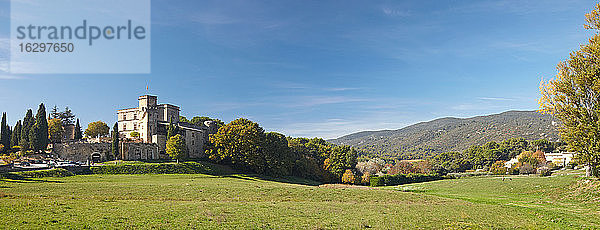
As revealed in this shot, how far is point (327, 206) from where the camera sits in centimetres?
2775

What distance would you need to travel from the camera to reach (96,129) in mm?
102250

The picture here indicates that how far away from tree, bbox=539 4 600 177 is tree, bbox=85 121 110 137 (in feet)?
341

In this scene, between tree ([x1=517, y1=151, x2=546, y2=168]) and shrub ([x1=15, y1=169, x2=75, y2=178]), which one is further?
tree ([x1=517, y1=151, x2=546, y2=168])

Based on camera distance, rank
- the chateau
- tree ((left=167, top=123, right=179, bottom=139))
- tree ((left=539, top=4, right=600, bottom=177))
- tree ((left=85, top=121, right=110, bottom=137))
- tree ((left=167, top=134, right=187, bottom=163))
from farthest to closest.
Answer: tree ((left=85, top=121, right=110, bottom=137)) < tree ((left=167, top=123, right=179, bottom=139)) < the chateau < tree ((left=167, top=134, right=187, bottom=163)) < tree ((left=539, top=4, right=600, bottom=177))

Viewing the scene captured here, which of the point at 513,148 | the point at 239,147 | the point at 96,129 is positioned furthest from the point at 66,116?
the point at 513,148

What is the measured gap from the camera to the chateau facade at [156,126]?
8438 centimetres

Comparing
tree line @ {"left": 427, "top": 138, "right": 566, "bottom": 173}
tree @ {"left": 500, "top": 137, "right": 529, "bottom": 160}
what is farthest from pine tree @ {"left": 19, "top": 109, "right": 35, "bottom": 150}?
tree @ {"left": 500, "top": 137, "right": 529, "bottom": 160}

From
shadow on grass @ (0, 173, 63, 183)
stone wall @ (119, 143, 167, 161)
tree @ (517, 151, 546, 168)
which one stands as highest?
stone wall @ (119, 143, 167, 161)

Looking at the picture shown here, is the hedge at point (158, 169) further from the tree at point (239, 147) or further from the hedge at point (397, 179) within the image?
the hedge at point (397, 179)

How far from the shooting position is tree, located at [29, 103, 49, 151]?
73812 mm

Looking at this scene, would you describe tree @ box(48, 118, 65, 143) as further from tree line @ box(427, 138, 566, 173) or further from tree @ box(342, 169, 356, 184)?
tree line @ box(427, 138, 566, 173)

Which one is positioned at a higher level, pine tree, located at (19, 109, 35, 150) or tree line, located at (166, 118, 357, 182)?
pine tree, located at (19, 109, 35, 150)

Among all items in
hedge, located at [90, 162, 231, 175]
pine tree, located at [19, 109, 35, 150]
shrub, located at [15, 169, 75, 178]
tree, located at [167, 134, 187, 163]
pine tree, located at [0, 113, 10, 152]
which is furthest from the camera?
pine tree, located at [0, 113, 10, 152]

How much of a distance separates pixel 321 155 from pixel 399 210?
80.4 m
